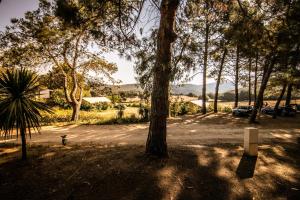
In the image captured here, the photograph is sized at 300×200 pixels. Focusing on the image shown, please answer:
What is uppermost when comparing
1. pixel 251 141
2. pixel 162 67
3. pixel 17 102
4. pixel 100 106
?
pixel 162 67

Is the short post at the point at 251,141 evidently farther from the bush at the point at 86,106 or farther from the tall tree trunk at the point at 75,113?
the bush at the point at 86,106

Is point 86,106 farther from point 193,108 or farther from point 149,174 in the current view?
point 149,174

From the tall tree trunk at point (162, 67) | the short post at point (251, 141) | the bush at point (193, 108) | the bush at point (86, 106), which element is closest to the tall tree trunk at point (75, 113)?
the bush at point (193, 108)

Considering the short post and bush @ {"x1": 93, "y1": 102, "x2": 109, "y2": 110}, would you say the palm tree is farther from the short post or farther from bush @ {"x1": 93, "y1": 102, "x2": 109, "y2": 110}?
bush @ {"x1": 93, "y1": 102, "x2": 109, "y2": 110}

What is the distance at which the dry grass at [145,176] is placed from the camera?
19.4 ft

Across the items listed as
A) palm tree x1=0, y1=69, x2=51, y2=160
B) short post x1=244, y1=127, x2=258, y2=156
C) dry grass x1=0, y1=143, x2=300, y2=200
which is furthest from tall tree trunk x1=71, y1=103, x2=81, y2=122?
short post x1=244, y1=127, x2=258, y2=156

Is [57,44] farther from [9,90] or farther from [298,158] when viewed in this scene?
[298,158]

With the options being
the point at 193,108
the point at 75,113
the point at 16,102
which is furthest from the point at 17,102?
the point at 193,108

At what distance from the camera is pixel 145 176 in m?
6.48

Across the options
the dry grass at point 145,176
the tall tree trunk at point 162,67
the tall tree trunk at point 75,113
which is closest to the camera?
the dry grass at point 145,176

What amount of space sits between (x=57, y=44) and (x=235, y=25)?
14461 millimetres

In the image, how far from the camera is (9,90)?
285 inches

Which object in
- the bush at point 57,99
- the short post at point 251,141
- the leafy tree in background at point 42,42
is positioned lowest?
the short post at point 251,141

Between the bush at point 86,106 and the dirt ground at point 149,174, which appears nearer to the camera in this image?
the dirt ground at point 149,174
